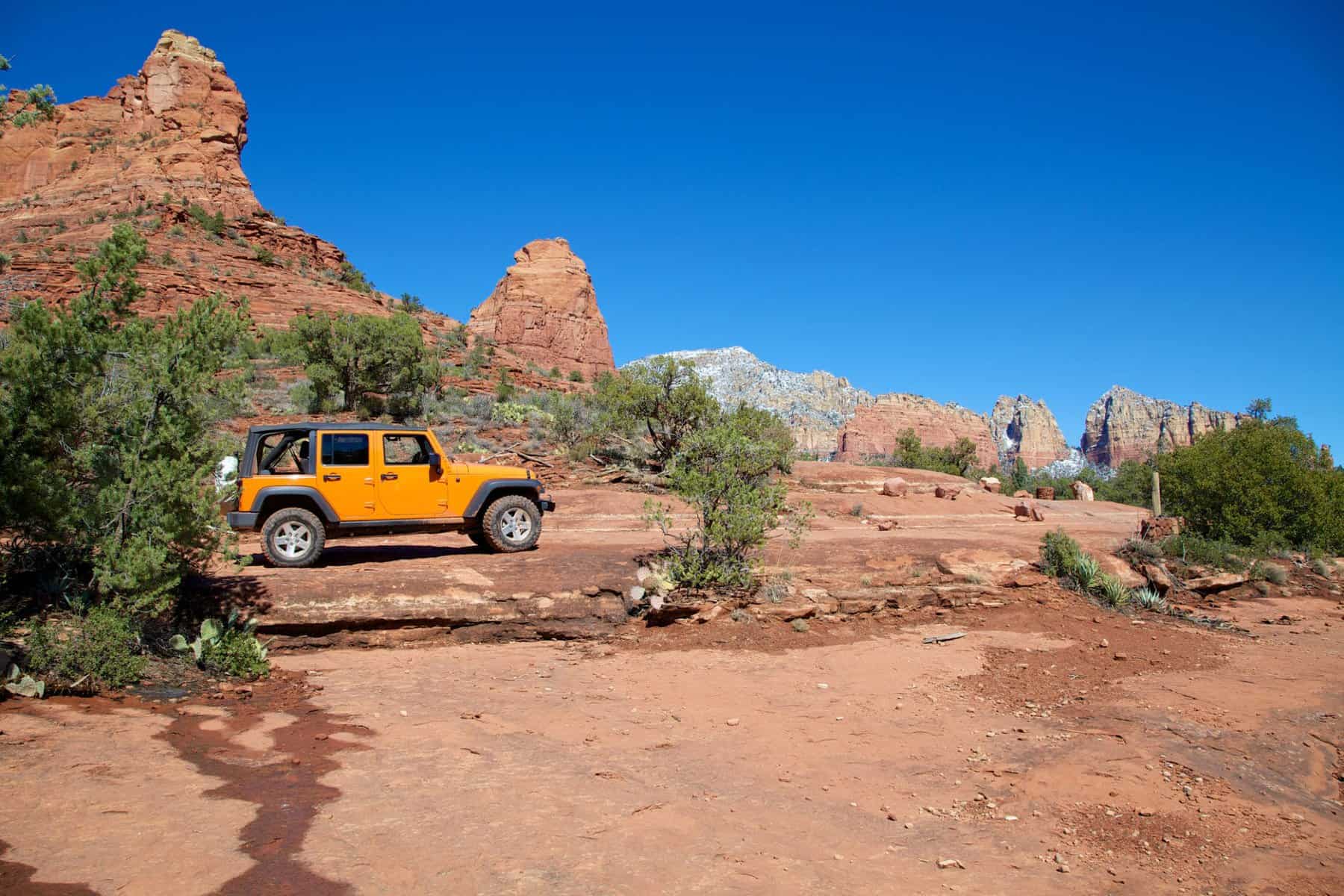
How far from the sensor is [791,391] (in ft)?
440

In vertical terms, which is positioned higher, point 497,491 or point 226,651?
point 497,491

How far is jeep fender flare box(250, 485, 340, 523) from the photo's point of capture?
938cm

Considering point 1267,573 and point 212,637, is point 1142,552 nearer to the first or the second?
point 1267,573

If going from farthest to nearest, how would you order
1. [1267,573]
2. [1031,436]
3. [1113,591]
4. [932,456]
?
[1031,436] < [932,456] < [1267,573] < [1113,591]

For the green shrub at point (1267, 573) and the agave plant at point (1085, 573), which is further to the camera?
the green shrub at point (1267, 573)

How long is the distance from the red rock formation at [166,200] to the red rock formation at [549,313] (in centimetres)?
2253

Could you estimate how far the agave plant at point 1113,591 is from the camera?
11180 millimetres

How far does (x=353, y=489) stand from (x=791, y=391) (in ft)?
419

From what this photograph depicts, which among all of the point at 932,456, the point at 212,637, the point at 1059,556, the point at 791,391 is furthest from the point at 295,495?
the point at 791,391

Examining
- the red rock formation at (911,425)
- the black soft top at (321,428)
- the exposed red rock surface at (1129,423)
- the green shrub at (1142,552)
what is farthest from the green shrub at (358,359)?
the exposed red rock surface at (1129,423)

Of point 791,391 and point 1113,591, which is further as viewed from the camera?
point 791,391

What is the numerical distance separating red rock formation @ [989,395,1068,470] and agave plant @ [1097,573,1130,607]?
146 m

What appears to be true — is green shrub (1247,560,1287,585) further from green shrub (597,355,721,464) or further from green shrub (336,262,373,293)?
green shrub (336,262,373,293)

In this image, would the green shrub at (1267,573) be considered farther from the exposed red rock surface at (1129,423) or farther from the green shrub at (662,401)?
the exposed red rock surface at (1129,423)
